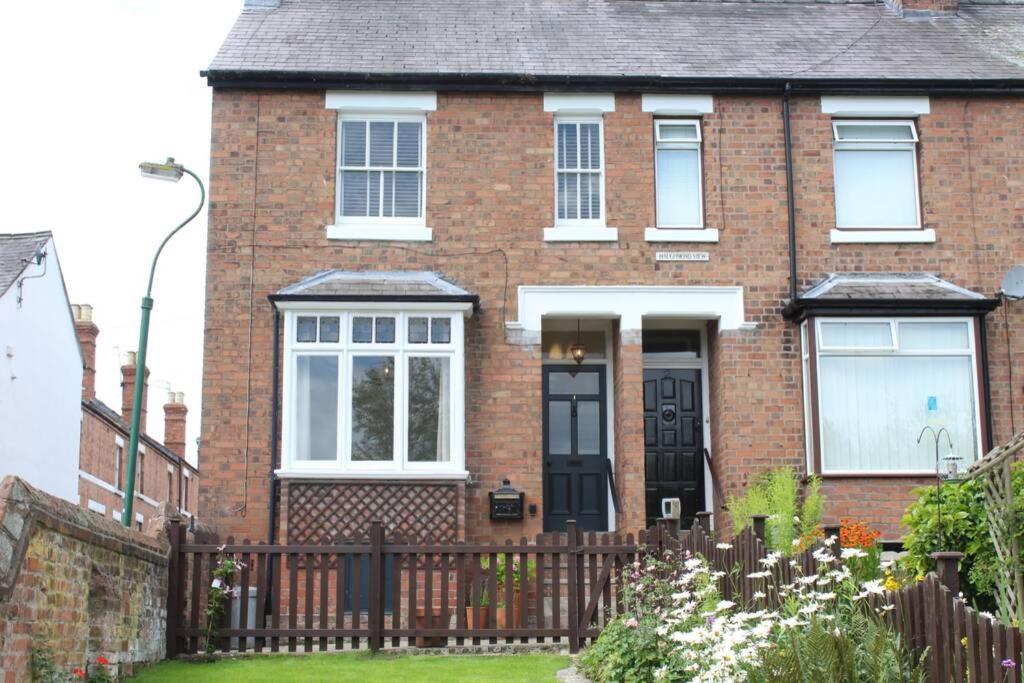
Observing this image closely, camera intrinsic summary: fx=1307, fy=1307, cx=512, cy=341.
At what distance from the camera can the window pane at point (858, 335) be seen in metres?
16.9

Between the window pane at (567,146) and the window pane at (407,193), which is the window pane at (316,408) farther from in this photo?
the window pane at (567,146)

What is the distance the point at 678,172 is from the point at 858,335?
3291 millimetres

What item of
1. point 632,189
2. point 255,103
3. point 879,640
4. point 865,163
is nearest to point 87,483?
point 255,103

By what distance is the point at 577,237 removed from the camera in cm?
1733

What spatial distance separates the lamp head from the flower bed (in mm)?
7882

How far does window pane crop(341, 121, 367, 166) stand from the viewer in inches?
694

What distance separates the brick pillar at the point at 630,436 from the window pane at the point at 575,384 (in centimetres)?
100

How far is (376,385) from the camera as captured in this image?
16625mm

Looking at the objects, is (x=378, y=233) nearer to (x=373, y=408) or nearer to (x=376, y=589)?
(x=373, y=408)

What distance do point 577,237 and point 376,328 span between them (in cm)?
294

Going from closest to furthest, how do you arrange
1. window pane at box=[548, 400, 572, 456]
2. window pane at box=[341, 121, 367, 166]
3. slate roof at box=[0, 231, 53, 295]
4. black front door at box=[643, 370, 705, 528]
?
window pane at box=[341, 121, 367, 166] < black front door at box=[643, 370, 705, 528] < window pane at box=[548, 400, 572, 456] < slate roof at box=[0, 231, 53, 295]

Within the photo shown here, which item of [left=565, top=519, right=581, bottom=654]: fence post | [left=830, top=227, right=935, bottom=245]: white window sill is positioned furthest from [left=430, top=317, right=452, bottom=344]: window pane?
[left=830, top=227, right=935, bottom=245]: white window sill

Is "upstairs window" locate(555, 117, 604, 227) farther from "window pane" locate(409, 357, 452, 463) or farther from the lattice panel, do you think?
the lattice panel

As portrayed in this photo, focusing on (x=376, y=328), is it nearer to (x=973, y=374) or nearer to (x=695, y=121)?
(x=695, y=121)
